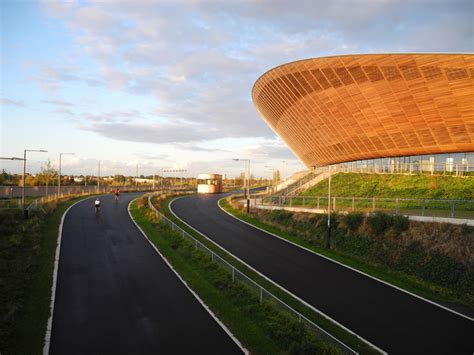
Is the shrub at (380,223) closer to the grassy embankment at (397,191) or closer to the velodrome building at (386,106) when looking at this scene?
the grassy embankment at (397,191)

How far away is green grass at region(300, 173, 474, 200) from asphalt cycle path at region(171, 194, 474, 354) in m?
13.3

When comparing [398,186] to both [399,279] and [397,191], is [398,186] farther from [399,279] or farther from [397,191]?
[399,279]

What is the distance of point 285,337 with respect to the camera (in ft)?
34.7

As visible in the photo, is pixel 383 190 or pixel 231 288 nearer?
pixel 231 288

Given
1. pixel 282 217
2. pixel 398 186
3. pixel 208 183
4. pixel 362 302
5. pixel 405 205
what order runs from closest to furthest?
pixel 362 302 → pixel 405 205 → pixel 282 217 → pixel 398 186 → pixel 208 183

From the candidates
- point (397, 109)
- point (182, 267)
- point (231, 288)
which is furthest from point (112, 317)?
point (397, 109)

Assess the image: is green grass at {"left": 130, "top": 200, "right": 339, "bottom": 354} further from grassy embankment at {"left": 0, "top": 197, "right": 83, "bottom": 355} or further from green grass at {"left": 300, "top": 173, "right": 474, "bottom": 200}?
green grass at {"left": 300, "top": 173, "right": 474, "bottom": 200}

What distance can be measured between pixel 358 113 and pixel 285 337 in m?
32.1

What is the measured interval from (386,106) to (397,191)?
353 inches

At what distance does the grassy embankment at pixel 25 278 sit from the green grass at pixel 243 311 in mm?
5405

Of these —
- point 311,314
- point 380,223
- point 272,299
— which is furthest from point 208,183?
point 311,314

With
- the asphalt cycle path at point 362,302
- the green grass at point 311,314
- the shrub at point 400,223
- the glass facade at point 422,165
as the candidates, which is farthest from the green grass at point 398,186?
the green grass at point 311,314

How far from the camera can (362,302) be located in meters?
13.7

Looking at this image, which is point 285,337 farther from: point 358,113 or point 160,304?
point 358,113
